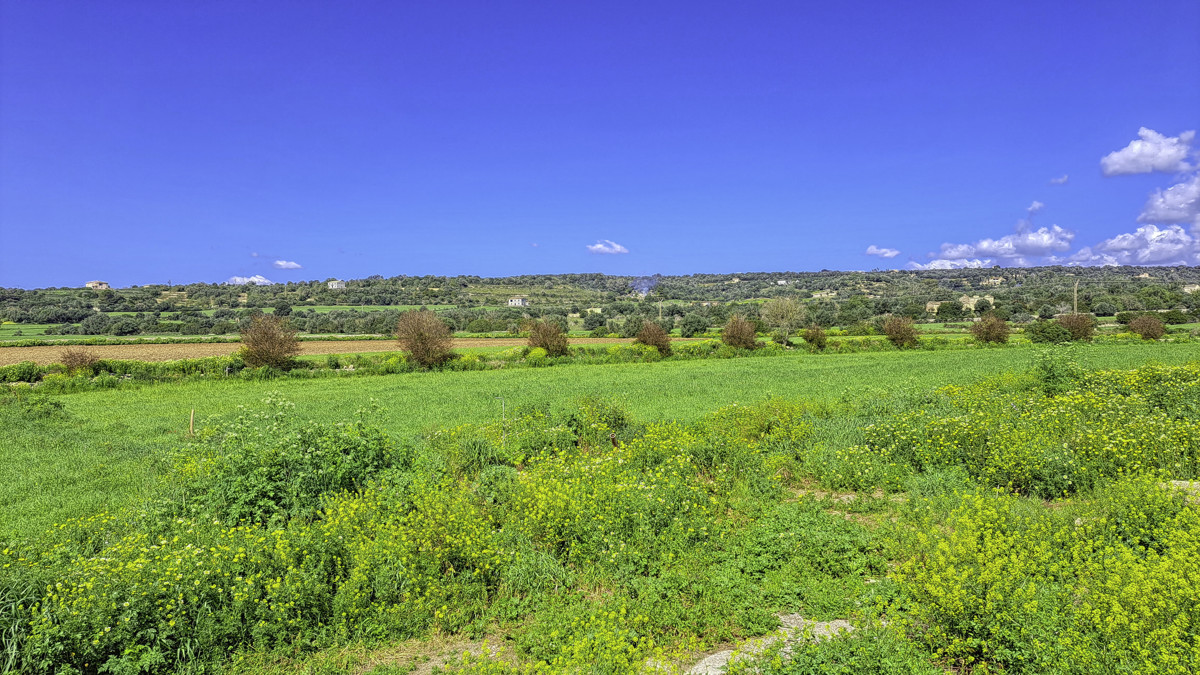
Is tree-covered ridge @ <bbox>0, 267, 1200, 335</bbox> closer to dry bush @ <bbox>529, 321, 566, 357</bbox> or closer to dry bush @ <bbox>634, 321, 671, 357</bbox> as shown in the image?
dry bush @ <bbox>634, 321, 671, 357</bbox>

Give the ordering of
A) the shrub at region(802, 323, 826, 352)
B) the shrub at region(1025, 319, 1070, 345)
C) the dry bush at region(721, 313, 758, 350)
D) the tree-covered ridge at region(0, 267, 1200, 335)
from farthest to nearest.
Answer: the tree-covered ridge at region(0, 267, 1200, 335), the shrub at region(1025, 319, 1070, 345), the shrub at region(802, 323, 826, 352), the dry bush at region(721, 313, 758, 350)

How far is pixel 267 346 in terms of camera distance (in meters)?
35.0

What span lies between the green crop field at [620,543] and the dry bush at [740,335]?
3104cm

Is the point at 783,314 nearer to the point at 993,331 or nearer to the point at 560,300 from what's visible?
the point at 993,331

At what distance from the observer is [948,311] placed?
8606 centimetres

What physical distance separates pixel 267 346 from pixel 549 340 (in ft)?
59.0

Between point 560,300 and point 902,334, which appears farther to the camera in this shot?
point 560,300

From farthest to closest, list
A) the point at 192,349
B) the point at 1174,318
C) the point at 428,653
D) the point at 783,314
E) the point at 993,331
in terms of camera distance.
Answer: the point at 1174,318 < the point at 783,314 < the point at 192,349 < the point at 993,331 < the point at 428,653

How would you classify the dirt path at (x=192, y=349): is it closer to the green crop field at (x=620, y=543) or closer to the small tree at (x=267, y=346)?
the small tree at (x=267, y=346)

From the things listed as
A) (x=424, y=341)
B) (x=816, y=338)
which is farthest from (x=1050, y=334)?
(x=424, y=341)

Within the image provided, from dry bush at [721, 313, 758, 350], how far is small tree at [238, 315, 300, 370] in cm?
3060

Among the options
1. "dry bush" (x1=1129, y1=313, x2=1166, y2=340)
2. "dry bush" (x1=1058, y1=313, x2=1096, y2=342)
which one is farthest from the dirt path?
"dry bush" (x1=1129, y1=313, x2=1166, y2=340)

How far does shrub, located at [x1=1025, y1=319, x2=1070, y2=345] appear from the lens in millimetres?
48438

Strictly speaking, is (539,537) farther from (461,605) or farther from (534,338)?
(534,338)
